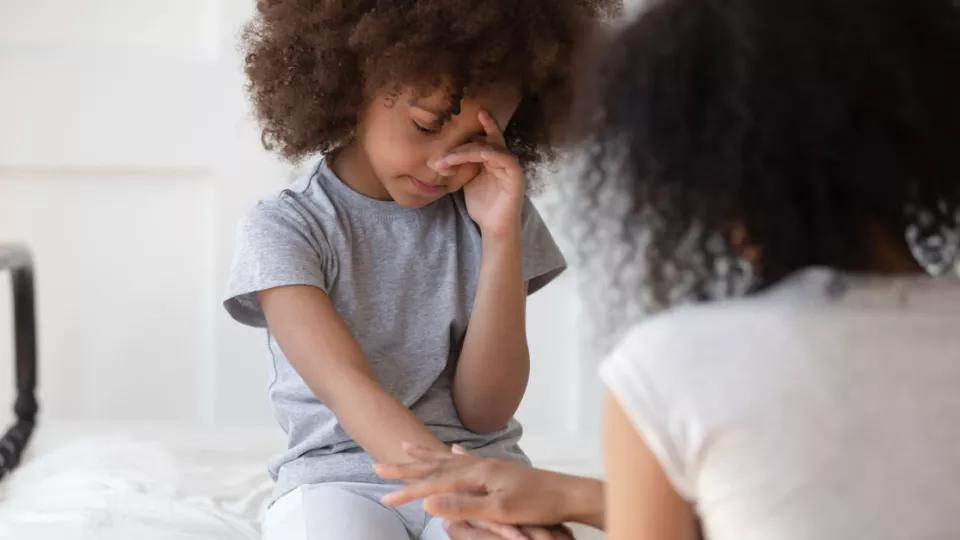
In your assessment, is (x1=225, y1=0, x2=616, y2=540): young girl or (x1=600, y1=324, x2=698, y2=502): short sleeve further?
(x1=225, y1=0, x2=616, y2=540): young girl

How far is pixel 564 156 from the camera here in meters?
1.11

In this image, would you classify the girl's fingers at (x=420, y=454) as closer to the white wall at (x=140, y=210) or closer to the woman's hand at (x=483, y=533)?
the woman's hand at (x=483, y=533)

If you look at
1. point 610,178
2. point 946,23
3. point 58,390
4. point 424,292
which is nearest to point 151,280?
point 58,390

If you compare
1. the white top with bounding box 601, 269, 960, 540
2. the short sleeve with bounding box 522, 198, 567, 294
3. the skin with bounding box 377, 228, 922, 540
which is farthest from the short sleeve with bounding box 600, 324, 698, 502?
the short sleeve with bounding box 522, 198, 567, 294

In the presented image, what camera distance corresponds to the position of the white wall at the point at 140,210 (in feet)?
5.16

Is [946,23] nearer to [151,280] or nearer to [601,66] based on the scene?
[601,66]

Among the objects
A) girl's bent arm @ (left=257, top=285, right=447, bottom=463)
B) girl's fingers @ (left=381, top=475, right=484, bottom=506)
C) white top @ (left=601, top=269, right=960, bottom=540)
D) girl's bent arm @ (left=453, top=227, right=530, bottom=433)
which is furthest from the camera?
girl's bent arm @ (left=453, top=227, right=530, bottom=433)

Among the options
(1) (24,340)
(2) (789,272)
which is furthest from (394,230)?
(1) (24,340)

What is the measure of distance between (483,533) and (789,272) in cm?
35

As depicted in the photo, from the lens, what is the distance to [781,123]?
552mm

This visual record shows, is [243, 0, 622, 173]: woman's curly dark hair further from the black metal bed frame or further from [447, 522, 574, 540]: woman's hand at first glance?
Answer: the black metal bed frame

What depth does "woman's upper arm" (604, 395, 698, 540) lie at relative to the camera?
585 millimetres

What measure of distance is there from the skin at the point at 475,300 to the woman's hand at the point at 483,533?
0.26ft

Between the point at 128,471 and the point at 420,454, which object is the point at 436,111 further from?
the point at 128,471
